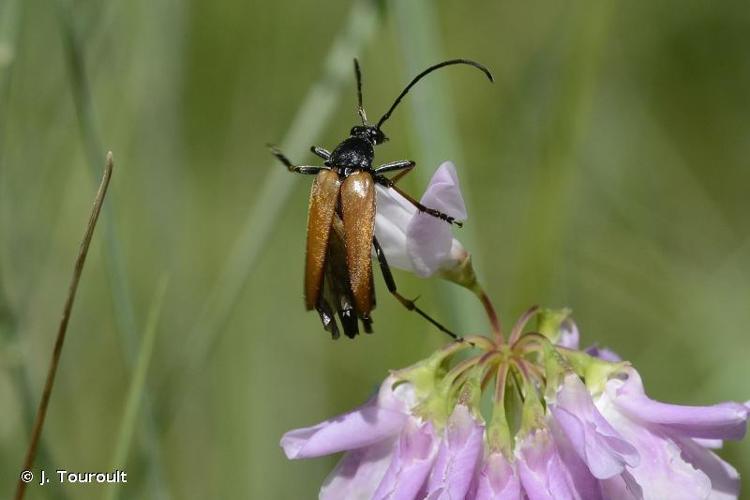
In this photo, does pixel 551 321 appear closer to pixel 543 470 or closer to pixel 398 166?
pixel 543 470

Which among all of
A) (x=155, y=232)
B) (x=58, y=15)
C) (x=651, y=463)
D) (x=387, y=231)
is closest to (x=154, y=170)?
(x=155, y=232)

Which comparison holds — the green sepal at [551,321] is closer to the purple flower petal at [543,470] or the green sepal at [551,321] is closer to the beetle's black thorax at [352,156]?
the purple flower petal at [543,470]

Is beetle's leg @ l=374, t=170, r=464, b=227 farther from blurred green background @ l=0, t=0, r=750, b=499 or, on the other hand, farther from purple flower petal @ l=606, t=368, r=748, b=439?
blurred green background @ l=0, t=0, r=750, b=499

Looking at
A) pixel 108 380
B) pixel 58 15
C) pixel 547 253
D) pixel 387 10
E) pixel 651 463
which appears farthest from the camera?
pixel 108 380

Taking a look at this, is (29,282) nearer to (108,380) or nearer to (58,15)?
(58,15)

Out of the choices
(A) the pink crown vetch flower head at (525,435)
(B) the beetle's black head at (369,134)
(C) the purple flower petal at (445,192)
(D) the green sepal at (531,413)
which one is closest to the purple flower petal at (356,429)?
(A) the pink crown vetch flower head at (525,435)

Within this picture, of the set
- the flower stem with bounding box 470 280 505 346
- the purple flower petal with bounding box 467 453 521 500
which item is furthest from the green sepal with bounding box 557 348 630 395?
the purple flower petal with bounding box 467 453 521 500
